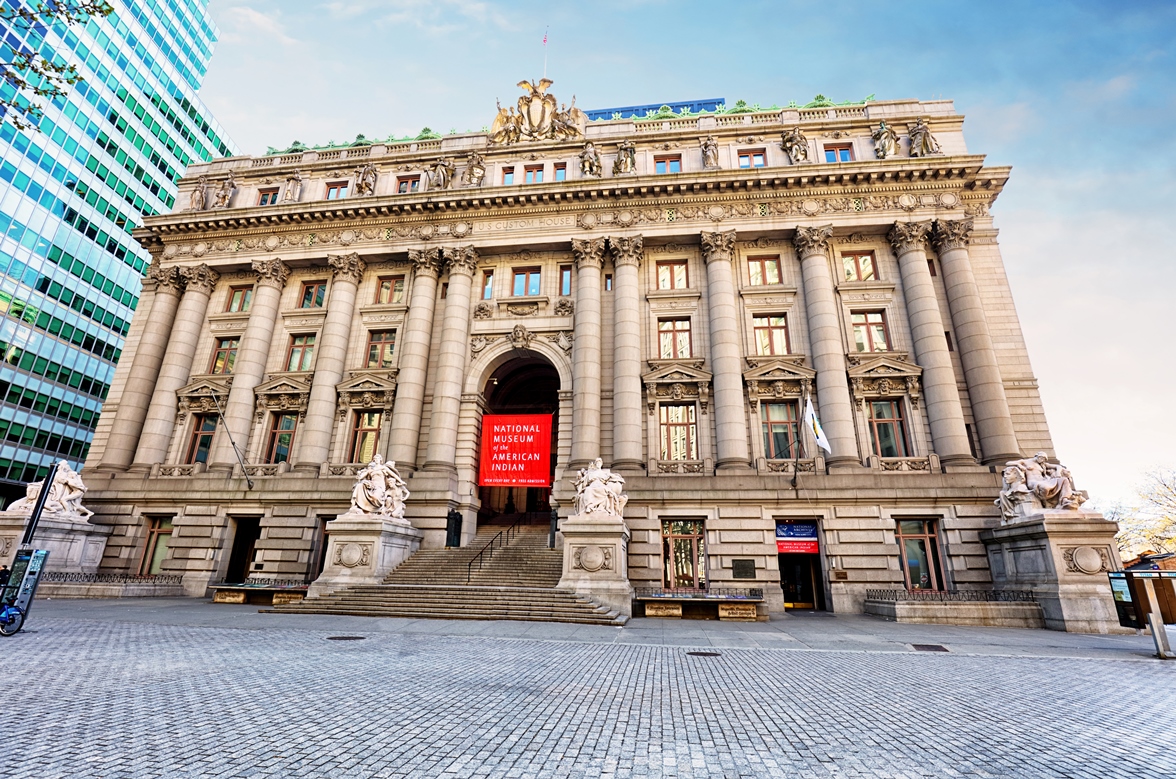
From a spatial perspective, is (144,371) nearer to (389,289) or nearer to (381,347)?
(381,347)

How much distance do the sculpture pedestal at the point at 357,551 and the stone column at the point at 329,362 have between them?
24.2 ft

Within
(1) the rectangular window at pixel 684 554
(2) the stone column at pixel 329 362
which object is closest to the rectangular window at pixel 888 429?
(1) the rectangular window at pixel 684 554

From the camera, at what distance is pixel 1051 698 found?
290 inches

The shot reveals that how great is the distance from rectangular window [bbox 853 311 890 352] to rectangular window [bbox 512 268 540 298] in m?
17.2

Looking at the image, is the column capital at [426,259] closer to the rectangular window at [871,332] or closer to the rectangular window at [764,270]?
the rectangular window at [764,270]

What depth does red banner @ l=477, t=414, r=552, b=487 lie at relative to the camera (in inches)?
1005

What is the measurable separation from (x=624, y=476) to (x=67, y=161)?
196 ft

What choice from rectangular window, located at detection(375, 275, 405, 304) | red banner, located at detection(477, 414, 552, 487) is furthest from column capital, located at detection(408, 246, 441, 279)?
red banner, located at detection(477, 414, 552, 487)

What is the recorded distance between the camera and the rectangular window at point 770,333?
26766mm

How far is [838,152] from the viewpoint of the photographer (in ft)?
97.4

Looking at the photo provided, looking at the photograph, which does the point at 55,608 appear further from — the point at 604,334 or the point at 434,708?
the point at 604,334

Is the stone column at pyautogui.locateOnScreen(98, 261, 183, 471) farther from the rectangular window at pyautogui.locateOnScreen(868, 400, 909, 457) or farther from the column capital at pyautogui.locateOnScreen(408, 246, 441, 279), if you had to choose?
the rectangular window at pyautogui.locateOnScreen(868, 400, 909, 457)

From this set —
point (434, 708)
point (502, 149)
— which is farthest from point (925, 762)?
point (502, 149)

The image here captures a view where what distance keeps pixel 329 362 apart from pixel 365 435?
4.46 meters
